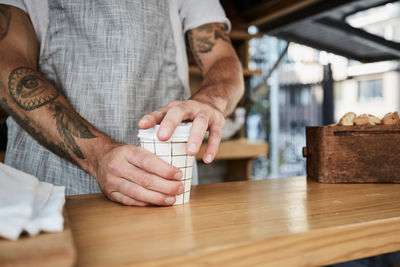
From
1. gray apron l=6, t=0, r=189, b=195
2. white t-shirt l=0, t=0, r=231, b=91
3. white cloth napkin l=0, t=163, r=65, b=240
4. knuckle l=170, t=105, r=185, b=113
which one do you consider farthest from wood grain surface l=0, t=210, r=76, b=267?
white t-shirt l=0, t=0, r=231, b=91

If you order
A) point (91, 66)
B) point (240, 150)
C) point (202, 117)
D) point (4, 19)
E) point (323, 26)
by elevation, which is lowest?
point (240, 150)

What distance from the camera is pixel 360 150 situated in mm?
948

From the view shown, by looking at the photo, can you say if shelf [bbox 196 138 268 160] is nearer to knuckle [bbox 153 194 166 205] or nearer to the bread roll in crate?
the bread roll in crate

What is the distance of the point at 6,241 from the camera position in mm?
401

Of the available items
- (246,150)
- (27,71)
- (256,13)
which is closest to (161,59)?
(27,71)

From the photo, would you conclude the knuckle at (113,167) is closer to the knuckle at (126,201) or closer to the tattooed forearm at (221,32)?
the knuckle at (126,201)

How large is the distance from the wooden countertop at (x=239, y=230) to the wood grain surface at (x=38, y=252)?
4 centimetres

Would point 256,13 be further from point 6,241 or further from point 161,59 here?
point 6,241

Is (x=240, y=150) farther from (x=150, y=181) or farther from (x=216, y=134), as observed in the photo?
(x=150, y=181)

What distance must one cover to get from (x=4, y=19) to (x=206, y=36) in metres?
0.76

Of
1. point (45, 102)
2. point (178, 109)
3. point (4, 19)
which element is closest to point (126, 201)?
point (178, 109)

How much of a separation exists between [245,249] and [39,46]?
3.54 ft

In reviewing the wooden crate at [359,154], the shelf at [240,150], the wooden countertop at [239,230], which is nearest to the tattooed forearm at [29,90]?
the wooden countertop at [239,230]

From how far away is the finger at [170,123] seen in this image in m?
0.62
